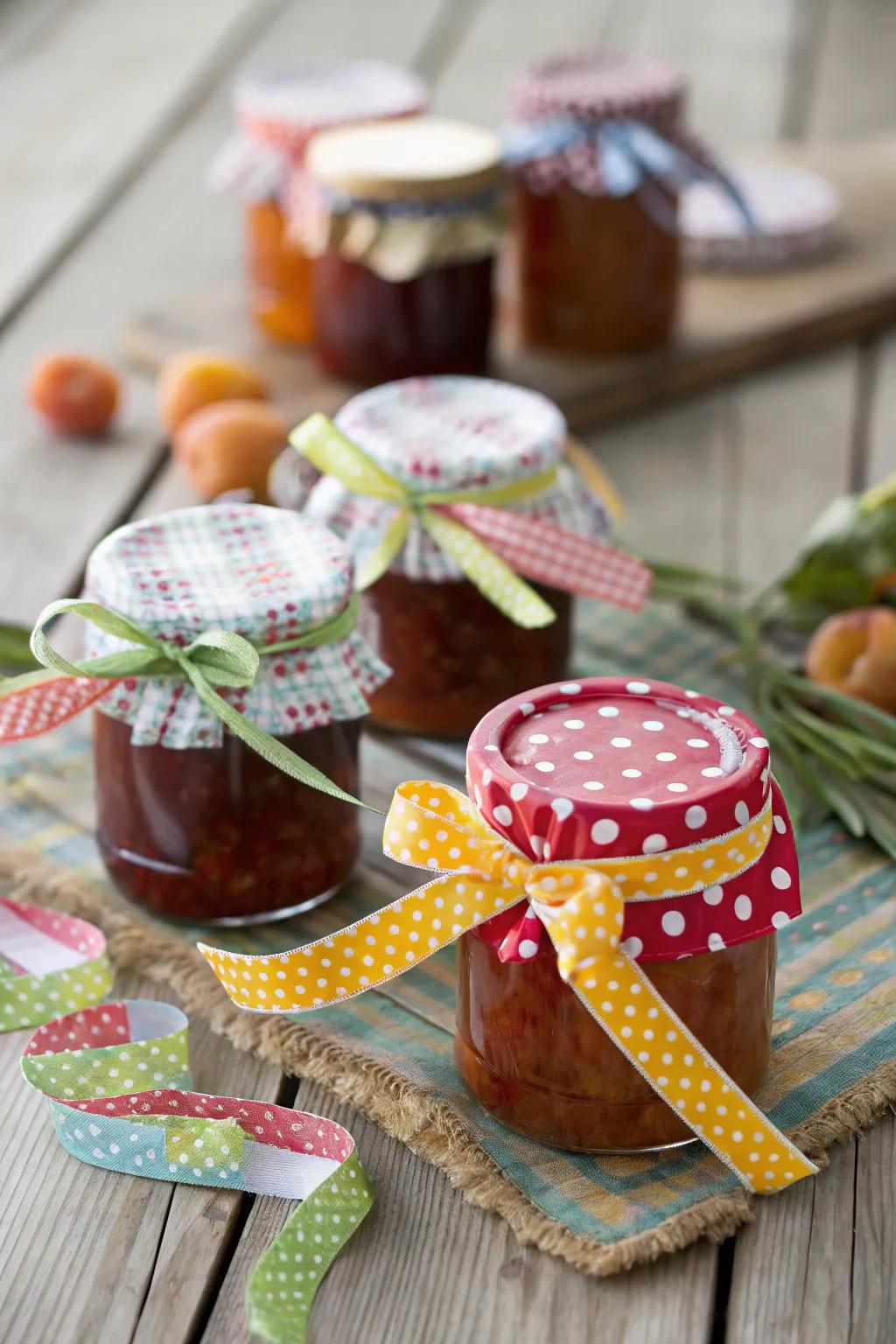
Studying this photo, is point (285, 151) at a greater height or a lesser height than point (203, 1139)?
greater

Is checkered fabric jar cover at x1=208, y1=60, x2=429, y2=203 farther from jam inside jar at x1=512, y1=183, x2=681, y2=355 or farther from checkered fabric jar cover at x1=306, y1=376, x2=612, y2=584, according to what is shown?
checkered fabric jar cover at x1=306, y1=376, x2=612, y2=584

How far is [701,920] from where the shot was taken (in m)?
0.75

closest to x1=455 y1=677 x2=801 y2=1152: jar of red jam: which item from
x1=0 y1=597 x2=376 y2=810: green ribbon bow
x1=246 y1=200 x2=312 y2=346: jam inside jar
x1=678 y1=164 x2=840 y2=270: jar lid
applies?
x1=0 y1=597 x2=376 y2=810: green ribbon bow

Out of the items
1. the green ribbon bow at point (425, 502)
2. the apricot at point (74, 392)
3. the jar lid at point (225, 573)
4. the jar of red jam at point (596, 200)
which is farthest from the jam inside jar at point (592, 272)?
the jar lid at point (225, 573)

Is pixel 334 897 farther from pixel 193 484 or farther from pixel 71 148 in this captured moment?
pixel 71 148

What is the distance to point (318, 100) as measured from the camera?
1.64m

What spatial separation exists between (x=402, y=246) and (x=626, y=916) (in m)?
0.84

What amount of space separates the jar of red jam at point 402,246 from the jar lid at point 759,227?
39 cm

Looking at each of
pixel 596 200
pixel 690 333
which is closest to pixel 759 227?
pixel 690 333

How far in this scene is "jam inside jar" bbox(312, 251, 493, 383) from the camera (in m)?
1.49

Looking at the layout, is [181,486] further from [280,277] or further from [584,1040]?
[584,1040]

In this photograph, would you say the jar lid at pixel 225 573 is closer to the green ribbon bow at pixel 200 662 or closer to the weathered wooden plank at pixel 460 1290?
the green ribbon bow at pixel 200 662

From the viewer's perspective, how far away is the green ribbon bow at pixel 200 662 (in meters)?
0.86

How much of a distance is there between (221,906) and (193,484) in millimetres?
536
